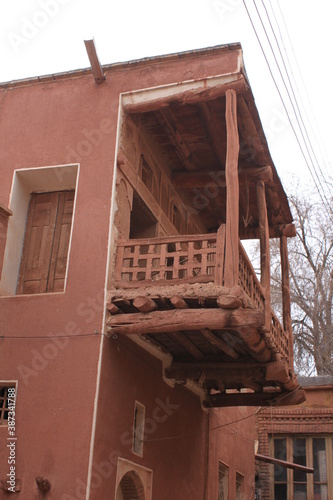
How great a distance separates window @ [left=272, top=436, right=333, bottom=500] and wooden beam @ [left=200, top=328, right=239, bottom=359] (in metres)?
9.17

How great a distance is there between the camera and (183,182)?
14938 millimetres

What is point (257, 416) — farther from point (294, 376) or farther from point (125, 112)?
point (125, 112)

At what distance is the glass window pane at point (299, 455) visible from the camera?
19.6 metres

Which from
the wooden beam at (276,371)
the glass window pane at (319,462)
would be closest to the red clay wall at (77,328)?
the wooden beam at (276,371)

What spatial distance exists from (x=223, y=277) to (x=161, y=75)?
421 centimetres

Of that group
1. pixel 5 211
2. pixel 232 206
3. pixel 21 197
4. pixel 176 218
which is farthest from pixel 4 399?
pixel 176 218

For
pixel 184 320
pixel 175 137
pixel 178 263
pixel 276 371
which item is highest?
pixel 175 137

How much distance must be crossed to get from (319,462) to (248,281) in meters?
10.6

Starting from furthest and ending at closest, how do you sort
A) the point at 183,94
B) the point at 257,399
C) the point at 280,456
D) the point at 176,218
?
the point at 280,456, the point at 176,218, the point at 257,399, the point at 183,94

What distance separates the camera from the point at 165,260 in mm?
10703

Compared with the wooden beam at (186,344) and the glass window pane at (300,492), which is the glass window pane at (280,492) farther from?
the wooden beam at (186,344)

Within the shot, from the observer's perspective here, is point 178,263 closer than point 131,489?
Yes

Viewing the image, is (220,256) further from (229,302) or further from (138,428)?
(138,428)

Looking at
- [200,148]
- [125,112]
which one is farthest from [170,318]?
[200,148]
